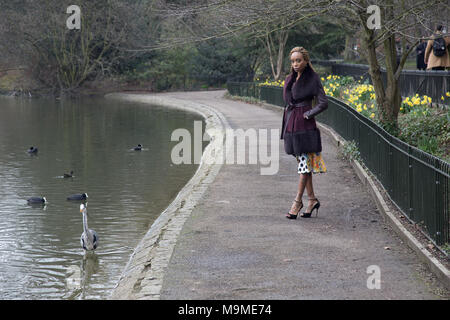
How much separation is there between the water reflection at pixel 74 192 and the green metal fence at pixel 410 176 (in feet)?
12.2

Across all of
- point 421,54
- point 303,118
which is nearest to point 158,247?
point 303,118

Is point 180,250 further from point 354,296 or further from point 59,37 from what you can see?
point 59,37

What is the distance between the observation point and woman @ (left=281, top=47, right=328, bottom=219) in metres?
9.02

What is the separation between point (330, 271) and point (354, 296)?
806mm

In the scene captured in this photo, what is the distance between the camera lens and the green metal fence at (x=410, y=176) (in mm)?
7219

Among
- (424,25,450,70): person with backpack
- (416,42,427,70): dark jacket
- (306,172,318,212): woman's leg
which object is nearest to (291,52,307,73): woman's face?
(306,172,318,212): woman's leg

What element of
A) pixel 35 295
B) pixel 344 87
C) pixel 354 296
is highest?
pixel 344 87

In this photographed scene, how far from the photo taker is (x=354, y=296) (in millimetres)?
6066

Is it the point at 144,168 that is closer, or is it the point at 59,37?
the point at 144,168

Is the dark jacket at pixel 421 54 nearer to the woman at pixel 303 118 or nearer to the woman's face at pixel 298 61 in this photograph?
the woman at pixel 303 118

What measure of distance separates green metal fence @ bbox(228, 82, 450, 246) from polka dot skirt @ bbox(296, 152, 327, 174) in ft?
3.51

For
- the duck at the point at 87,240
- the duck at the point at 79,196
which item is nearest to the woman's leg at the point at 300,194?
the duck at the point at 87,240
